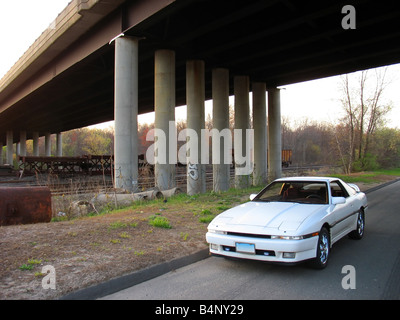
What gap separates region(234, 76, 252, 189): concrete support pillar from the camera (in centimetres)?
2303

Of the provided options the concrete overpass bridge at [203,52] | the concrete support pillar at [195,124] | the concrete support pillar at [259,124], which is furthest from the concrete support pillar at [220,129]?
the concrete support pillar at [259,124]

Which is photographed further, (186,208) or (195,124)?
(195,124)

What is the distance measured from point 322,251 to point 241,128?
1875cm

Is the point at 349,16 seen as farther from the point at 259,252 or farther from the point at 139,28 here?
the point at 259,252

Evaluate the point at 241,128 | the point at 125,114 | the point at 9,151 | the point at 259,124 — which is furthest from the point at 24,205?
the point at 9,151

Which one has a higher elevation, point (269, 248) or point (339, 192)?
point (339, 192)

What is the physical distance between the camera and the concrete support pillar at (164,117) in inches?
704

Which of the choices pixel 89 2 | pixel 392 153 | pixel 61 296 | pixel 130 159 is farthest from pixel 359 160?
pixel 61 296

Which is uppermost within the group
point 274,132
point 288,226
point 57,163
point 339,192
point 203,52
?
point 203,52

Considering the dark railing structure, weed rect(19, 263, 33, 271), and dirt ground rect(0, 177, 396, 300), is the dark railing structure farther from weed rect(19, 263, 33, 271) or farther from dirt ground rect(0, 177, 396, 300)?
weed rect(19, 263, 33, 271)

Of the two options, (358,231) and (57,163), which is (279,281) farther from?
(57,163)

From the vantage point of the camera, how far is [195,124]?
2012 cm

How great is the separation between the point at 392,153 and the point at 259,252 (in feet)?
161

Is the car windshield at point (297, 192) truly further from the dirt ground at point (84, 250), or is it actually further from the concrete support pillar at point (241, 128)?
the concrete support pillar at point (241, 128)
